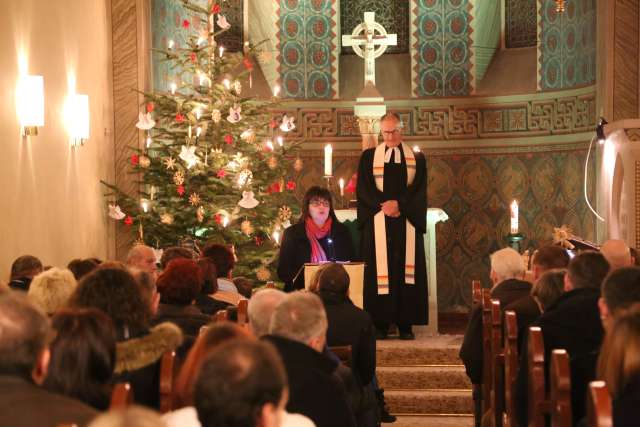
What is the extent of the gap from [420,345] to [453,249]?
4.69 metres

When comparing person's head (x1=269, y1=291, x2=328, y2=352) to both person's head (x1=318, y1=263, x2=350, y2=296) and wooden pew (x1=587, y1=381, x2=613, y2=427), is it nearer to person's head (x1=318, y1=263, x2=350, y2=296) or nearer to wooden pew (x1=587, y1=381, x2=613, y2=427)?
wooden pew (x1=587, y1=381, x2=613, y2=427)

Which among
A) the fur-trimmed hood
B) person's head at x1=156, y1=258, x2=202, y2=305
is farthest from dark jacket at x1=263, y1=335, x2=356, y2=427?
person's head at x1=156, y1=258, x2=202, y2=305

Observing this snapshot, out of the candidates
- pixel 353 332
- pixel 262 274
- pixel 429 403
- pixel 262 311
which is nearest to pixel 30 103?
pixel 262 274

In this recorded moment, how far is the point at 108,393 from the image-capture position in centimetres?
353

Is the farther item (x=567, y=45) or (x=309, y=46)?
(x=309, y=46)

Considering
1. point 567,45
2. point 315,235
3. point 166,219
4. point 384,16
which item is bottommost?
point 315,235

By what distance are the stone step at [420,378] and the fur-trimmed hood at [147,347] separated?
4890mm

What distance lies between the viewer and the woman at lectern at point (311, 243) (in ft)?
30.6

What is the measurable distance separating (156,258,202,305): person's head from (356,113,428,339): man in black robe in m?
4.13

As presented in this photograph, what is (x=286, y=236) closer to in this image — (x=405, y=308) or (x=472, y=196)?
(x=405, y=308)

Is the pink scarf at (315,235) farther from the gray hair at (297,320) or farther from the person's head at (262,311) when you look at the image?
the gray hair at (297,320)

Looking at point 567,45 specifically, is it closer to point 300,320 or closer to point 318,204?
point 318,204

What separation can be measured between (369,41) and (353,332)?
735 centimetres

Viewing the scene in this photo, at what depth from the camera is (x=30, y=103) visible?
851 centimetres
